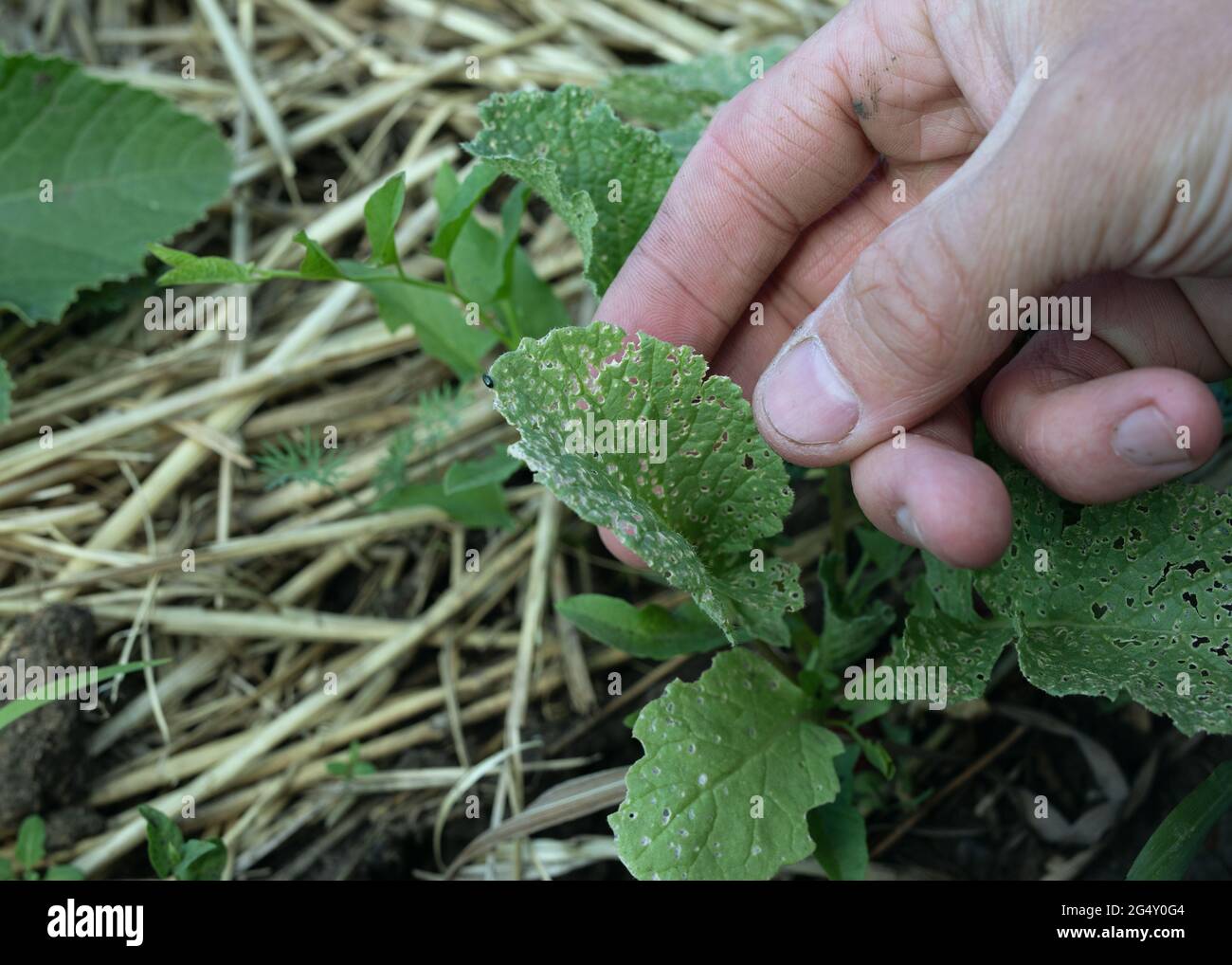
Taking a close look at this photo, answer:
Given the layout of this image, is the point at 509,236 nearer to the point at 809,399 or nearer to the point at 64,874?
the point at 809,399

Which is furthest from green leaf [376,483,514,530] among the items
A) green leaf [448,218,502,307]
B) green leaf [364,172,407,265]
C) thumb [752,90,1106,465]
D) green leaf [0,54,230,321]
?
green leaf [0,54,230,321]

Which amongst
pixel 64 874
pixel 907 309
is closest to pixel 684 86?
pixel 907 309

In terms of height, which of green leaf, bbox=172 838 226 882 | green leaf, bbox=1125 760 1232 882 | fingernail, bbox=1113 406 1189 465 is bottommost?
green leaf, bbox=1125 760 1232 882

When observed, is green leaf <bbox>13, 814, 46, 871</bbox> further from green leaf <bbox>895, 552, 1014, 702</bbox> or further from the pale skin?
green leaf <bbox>895, 552, 1014, 702</bbox>

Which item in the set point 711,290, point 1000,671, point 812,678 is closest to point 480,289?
point 711,290

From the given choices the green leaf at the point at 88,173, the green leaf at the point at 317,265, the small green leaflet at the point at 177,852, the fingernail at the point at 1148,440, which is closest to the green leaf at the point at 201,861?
the small green leaflet at the point at 177,852

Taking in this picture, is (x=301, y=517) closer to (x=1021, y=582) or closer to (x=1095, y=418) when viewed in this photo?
(x=1021, y=582)

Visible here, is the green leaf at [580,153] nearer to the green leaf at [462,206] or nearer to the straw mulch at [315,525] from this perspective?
the green leaf at [462,206]
